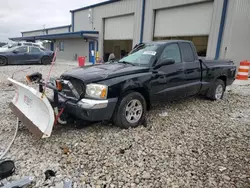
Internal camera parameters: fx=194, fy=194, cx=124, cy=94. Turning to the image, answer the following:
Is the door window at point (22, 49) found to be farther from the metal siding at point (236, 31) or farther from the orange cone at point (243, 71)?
the orange cone at point (243, 71)

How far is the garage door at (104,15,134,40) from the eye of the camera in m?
17.5

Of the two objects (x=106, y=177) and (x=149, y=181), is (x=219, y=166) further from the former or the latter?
(x=106, y=177)

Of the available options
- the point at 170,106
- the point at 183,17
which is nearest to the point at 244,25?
the point at 183,17

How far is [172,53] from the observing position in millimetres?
4629

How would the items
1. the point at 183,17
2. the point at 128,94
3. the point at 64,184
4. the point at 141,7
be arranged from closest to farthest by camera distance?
1. the point at 64,184
2. the point at 128,94
3. the point at 183,17
4. the point at 141,7

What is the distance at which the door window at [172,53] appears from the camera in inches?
175

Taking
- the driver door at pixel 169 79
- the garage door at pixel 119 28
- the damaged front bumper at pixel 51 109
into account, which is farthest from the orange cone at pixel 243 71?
the damaged front bumper at pixel 51 109

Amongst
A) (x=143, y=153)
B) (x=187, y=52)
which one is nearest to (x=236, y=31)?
(x=187, y=52)

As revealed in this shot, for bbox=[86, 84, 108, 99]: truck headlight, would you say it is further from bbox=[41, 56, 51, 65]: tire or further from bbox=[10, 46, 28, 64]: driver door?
bbox=[41, 56, 51, 65]: tire

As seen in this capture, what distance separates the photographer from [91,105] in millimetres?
3250

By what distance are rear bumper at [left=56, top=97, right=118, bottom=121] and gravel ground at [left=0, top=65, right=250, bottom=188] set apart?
42 centimetres

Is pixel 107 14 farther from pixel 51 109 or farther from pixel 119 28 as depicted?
pixel 51 109

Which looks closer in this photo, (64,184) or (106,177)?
(64,184)

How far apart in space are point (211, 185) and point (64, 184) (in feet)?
5.77
